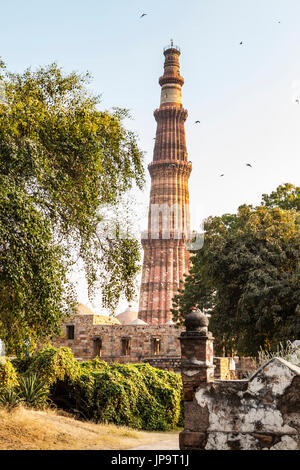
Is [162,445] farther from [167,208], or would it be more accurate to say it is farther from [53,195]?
[167,208]

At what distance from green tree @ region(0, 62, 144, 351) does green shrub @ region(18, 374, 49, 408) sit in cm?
279

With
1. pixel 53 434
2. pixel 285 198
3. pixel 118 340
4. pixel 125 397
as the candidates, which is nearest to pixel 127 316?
pixel 118 340

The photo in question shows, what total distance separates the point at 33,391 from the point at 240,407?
6.63 m

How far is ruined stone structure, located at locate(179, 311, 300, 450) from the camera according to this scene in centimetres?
620

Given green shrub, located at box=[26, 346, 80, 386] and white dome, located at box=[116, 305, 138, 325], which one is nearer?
green shrub, located at box=[26, 346, 80, 386]

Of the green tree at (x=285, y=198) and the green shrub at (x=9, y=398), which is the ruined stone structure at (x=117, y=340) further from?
the green shrub at (x=9, y=398)

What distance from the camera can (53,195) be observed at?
8.61 m

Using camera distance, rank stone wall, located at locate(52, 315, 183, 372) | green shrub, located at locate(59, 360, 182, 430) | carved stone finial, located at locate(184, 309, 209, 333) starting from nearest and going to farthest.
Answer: carved stone finial, located at locate(184, 309, 209, 333), green shrub, located at locate(59, 360, 182, 430), stone wall, located at locate(52, 315, 183, 372)

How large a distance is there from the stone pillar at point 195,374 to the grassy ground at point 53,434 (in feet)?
10.8

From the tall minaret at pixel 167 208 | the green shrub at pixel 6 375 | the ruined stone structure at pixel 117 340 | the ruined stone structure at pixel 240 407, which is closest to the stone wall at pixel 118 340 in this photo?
the ruined stone structure at pixel 117 340

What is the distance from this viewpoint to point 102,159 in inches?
396

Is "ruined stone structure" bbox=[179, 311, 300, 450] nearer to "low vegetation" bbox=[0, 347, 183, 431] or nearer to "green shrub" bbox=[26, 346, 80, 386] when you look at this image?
"low vegetation" bbox=[0, 347, 183, 431]

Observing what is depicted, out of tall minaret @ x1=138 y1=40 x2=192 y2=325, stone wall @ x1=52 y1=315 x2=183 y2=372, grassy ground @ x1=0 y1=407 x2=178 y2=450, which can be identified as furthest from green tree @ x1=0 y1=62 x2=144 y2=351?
tall minaret @ x1=138 y1=40 x2=192 y2=325
